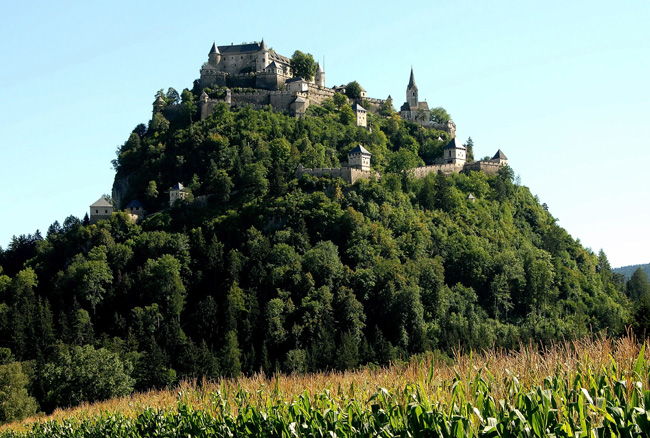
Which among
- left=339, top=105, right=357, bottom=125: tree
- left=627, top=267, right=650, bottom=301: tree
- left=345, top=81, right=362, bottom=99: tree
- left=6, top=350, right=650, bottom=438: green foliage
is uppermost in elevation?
left=345, top=81, right=362, bottom=99: tree

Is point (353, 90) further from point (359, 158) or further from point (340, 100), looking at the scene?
point (359, 158)

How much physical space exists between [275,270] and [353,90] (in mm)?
45293

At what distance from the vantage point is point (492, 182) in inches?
4072

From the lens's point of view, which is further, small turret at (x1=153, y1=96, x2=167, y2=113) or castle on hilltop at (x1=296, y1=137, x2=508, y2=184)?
small turret at (x1=153, y1=96, x2=167, y2=113)

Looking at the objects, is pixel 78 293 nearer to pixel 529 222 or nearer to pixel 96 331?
pixel 96 331

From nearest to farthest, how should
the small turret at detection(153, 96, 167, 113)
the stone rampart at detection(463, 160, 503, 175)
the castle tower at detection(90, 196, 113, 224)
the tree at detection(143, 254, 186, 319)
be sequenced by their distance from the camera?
the tree at detection(143, 254, 186, 319), the castle tower at detection(90, 196, 113, 224), the stone rampart at detection(463, 160, 503, 175), the small turret at detection(153, 96, 167, 113)

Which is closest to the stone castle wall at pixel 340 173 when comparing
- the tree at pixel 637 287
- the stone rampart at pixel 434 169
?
the stone rampart at pixel 434 169

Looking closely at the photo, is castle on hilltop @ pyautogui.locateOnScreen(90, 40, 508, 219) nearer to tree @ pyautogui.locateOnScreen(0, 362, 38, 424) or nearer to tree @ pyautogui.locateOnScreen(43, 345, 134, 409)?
tree @ pyautogui.locateOnScreen(43, 345, 134, 409)

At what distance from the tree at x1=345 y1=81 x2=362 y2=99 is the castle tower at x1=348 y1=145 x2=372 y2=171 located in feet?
78.7

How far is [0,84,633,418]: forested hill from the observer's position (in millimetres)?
73688

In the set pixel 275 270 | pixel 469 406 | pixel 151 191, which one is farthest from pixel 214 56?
pixel 469 406

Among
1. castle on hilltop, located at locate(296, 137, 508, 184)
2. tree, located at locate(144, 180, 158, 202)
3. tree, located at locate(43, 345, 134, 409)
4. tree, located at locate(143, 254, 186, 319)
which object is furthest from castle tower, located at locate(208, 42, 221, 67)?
tree, located at locate(43, 345, 134, 409)

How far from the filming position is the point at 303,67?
115m

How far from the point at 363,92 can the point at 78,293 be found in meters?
55.2
